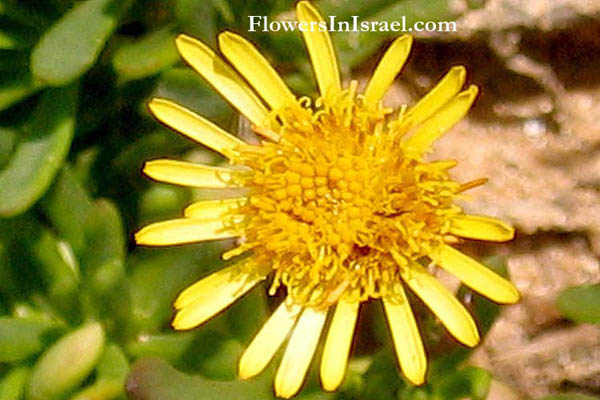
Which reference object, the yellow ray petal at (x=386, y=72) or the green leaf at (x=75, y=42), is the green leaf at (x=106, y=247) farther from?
the yellow ray petal at (x=386, y=72)

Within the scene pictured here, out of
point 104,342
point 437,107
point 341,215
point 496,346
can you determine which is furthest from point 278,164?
point 496,346

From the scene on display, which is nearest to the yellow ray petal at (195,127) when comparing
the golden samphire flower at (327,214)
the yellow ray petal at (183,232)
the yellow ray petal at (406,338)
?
the golden samphire flower at (327,214)

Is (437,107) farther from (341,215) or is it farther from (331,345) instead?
(331,345)

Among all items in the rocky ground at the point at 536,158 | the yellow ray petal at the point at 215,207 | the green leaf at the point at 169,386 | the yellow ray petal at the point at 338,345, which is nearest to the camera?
the green leaf at the point at 169,386

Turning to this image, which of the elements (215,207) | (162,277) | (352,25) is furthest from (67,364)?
(352,25)

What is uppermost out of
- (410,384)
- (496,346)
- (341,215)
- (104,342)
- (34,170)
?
(34,170)

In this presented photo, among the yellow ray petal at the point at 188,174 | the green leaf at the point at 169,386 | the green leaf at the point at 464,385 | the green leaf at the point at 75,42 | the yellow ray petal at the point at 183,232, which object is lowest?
the green leaf at the point at 464,385

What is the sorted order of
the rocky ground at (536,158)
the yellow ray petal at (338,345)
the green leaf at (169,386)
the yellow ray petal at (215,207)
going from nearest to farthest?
the green leaf at (169,386) → the yellow ray petal at (338,345) → the yellow ray petal at (215,207) → the rocky ground at (536,158)
